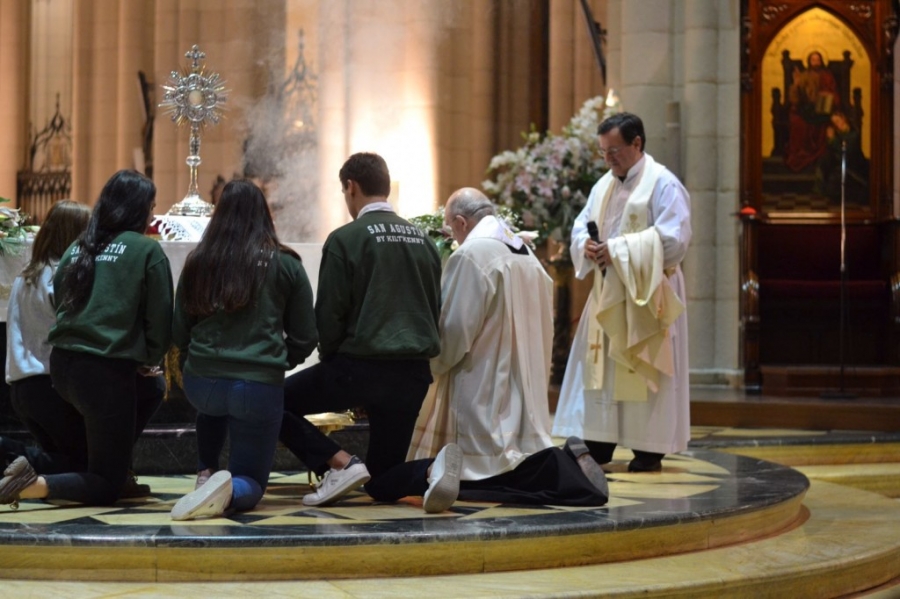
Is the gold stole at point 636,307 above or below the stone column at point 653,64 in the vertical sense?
below

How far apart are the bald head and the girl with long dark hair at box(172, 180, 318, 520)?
2.93 ft

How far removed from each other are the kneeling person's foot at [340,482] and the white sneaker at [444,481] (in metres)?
0.29

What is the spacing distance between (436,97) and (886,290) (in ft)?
15.4

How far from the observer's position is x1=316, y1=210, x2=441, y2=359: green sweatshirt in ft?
17.6

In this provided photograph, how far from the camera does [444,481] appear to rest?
5.10 metres

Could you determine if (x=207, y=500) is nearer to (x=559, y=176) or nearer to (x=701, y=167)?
(x=559, y=176)

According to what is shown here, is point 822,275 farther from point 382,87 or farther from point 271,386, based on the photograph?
point 271,386

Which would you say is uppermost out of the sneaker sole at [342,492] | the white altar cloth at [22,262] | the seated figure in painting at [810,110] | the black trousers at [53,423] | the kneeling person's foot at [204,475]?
the seated figure in painting at [810,110]

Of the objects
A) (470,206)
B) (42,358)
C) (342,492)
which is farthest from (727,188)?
(42,358)

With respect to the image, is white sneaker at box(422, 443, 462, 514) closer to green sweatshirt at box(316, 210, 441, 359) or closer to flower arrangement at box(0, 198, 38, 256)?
green sweatshirt at box(316, 210, 441, 359)

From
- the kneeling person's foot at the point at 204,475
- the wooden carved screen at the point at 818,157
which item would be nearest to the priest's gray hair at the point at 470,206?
the kneeling person's foot at the point at 204,475

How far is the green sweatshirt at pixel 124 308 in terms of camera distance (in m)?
5.18

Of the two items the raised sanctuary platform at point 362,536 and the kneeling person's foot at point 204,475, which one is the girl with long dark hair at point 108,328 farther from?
the kneeling person's foot at point 204,475

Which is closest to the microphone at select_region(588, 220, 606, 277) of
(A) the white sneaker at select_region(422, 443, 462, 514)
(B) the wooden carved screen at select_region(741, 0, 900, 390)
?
(A) the white sneaker at select_region(422, 443, 462, 514)
